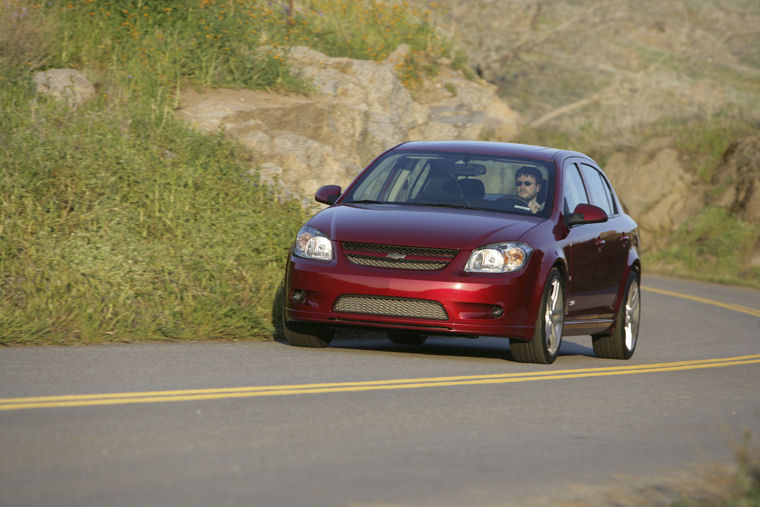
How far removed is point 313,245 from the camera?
34.7ft

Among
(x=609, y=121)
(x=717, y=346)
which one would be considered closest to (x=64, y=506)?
(x=717, y=346)

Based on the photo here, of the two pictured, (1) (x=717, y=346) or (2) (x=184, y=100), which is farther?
(2) (x=184, y=100)

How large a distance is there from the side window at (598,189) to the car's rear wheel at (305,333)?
3116mm

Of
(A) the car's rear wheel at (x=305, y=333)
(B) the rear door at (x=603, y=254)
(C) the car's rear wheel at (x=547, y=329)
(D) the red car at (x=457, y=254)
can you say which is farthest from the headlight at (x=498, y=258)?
(A) the car's rear wheel at (x=305, y=333)

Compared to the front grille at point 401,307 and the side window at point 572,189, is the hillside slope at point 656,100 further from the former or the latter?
the front grille at point 401,307

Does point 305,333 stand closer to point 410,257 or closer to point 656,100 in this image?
point 410,257

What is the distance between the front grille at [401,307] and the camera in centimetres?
1009

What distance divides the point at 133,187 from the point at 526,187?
4660mm

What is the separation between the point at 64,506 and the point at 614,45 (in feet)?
162

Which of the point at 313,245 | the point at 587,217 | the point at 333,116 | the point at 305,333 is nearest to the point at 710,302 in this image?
the point at 333,116

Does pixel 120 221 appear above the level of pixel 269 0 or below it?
below

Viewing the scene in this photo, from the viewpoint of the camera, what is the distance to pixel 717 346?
1486 cm

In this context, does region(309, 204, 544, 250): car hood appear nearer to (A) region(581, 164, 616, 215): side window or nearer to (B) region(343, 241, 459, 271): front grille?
(B) region(343, 241, 459, 271): front grille

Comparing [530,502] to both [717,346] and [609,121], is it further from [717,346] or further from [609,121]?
[609,121]
